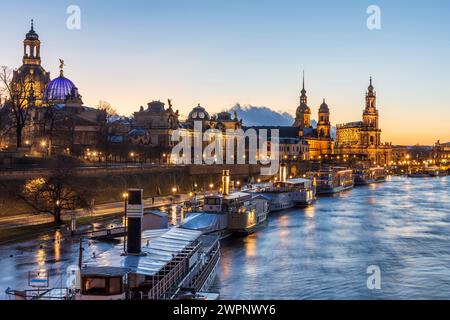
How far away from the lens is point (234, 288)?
2595 centimetres

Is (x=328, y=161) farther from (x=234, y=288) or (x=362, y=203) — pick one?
(x=234, y=288)

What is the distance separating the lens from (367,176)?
128 metres

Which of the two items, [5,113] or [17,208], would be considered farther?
[5,113]

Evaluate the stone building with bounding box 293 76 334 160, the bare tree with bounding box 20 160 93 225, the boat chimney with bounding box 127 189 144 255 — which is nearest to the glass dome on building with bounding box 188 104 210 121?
the stone building with bounding box 293 76 334 160

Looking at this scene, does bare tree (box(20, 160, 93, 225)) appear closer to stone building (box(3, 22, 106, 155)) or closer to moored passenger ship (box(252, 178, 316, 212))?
stone building (box(3, 22, 106, 155))

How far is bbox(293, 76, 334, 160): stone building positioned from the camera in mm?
177375

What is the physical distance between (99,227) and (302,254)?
13.9 m

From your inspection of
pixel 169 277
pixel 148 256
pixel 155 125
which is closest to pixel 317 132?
pixel 155 125

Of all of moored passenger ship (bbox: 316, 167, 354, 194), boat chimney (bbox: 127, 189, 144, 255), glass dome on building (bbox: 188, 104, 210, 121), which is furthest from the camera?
glass dome on building (bbox: 188, 104, 210, 121)

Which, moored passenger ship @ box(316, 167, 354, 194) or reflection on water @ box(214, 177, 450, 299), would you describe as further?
moored passenger ship @ box(316, 167, 354, 194)

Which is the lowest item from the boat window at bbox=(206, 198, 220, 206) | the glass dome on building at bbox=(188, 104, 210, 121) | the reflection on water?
the reflection on water

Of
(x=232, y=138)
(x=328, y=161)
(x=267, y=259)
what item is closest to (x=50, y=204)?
(x=267, y=259)

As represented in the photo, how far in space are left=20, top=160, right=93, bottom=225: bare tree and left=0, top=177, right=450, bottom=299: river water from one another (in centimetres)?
409

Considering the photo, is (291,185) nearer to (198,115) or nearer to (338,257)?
(338,257)
